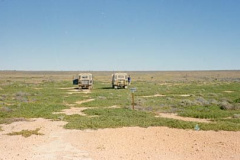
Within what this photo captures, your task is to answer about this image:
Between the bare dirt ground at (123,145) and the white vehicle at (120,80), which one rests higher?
the white vehicle at (120,80)

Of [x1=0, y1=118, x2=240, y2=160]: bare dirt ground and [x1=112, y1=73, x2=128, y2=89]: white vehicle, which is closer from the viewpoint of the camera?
[x1=0, y1=118, x2=240, y2=160]: bare dirt ground

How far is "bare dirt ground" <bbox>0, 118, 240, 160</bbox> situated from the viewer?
9.50 metres

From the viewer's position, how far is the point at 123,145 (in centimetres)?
1076

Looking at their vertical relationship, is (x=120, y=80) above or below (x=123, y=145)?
above

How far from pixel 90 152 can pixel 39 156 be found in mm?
1772

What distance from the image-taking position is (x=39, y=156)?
9.52 meters

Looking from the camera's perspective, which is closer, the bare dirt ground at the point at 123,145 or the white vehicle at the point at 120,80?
the bare dirt ground at the point at 123,145

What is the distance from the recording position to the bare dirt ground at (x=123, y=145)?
9.50 metres

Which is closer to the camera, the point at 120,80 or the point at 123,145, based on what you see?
the point at 123,145

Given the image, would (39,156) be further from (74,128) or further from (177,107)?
(177,107)

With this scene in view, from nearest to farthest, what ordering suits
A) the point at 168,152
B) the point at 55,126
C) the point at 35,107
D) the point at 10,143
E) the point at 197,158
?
the point at 197,158
the point at 168,152
the point at 10,143
the point at 55,126
the point at 35,107

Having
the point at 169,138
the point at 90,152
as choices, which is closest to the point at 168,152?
the point at 169,138

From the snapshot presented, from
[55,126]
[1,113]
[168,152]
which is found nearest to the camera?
[168,152]

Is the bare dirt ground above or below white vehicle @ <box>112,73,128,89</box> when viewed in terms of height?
below
